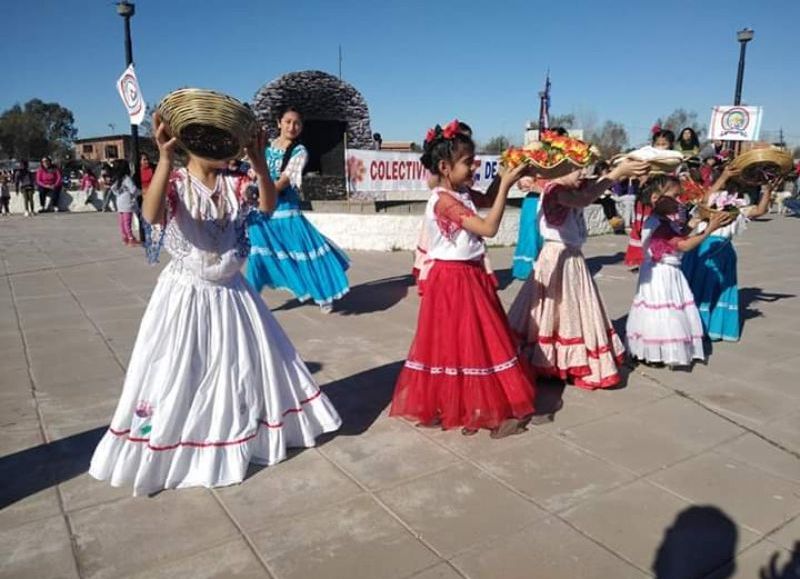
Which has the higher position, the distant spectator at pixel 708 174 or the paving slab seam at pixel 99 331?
the distant spectator at pixel 708 174

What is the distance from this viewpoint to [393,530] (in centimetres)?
285

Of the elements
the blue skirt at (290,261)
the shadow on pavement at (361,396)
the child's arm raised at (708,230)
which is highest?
the child's arm raised at (708,230)

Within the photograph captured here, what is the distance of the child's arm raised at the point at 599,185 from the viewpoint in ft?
12.2

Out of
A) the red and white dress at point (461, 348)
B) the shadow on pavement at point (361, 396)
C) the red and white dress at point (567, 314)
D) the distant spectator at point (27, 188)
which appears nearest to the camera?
the red and white dress at point (461, 348)

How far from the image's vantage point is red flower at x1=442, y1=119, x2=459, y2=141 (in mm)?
3746

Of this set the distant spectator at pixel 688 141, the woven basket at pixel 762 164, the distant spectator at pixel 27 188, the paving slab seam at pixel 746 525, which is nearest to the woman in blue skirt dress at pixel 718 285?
the distant spectator at pixel 688 141

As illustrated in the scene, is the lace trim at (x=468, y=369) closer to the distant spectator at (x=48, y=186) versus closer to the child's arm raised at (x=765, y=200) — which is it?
the child's arm raised at (x=765, y=200)

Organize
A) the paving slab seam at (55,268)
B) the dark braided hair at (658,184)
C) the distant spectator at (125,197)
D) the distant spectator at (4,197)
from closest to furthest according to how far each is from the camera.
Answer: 1. the dark braided hair at (658,184)
2. the paving slab seam at (55,268)
3. the distant spectator at (125,197)
4. the distant spectator at (4,197)

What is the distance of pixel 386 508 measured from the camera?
3.03 metres

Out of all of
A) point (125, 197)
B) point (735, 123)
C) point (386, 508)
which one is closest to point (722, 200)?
point (386, 508)

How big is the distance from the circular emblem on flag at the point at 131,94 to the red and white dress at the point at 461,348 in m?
8.79

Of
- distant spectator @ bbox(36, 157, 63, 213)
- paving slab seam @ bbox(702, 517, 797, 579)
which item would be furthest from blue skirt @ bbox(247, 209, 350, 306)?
distant spectator @ bbox(36, 157, 63, 213)

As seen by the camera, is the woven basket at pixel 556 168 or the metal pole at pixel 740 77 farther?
the metal pole at pixel 740 77

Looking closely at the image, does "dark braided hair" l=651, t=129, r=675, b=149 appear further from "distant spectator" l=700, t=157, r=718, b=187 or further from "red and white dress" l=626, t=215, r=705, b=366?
"red and white dress" l=626, t=215, r=705, b=366
